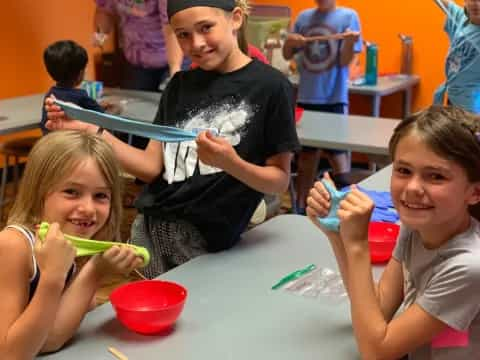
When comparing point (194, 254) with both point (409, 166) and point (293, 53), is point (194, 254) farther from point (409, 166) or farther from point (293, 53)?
point (293, 53)

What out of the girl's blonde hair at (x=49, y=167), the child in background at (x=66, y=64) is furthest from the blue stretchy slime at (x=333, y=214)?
the child in background at (x=66, y=64)

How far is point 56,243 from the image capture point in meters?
1.24

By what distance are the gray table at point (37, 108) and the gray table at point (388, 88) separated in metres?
1.43

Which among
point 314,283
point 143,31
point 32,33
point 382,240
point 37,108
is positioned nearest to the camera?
point 314,283

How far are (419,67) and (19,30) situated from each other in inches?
117

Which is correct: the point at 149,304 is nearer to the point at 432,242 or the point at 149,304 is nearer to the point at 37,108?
the point at 432,242

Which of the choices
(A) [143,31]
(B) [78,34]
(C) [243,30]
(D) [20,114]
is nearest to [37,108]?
(D) [20,114]

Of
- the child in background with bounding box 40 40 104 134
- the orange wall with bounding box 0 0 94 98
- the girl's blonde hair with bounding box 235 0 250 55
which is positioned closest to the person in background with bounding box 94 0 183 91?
the child in background with bounding box 40 40 104 134

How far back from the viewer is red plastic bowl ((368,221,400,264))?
1.76 m

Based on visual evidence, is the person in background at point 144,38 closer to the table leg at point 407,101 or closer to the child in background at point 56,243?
the table leg at point 407,101

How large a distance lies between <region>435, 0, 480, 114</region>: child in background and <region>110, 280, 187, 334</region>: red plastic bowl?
1608 mm

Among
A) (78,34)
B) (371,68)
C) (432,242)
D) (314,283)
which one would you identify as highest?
(432,242)

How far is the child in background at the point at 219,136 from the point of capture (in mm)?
1847

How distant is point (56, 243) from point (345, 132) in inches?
89.0
